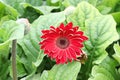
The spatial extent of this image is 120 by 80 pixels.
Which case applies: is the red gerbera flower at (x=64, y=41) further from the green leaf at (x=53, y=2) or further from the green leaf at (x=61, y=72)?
the green leaf at (x=53, y=2)

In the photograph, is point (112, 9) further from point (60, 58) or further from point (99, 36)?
point (60, 58)

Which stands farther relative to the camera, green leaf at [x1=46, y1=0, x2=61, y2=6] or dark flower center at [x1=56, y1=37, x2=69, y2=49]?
green leaf at [x1=46, y1=0, x2=61, y2=6]

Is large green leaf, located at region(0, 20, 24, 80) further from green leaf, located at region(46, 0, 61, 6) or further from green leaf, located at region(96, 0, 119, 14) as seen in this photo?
green leaf, located at region(96, 0, 119, 14)

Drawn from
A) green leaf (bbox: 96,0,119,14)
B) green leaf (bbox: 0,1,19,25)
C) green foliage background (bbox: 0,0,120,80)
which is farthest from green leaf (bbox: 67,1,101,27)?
green leaf (bbox: 0,1,19,25)

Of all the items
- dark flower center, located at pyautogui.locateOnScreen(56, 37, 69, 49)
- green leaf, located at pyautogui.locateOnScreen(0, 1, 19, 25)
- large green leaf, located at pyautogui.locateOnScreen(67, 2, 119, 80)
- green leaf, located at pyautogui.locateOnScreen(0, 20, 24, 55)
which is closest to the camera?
green leaf, located at pyautogui.locateOnScreen(0, 20, 24, 55)

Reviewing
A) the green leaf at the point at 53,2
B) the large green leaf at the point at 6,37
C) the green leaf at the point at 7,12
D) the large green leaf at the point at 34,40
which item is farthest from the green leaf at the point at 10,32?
the green leaf at the point at 53,2

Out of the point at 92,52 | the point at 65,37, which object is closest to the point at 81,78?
the point at 92,52
